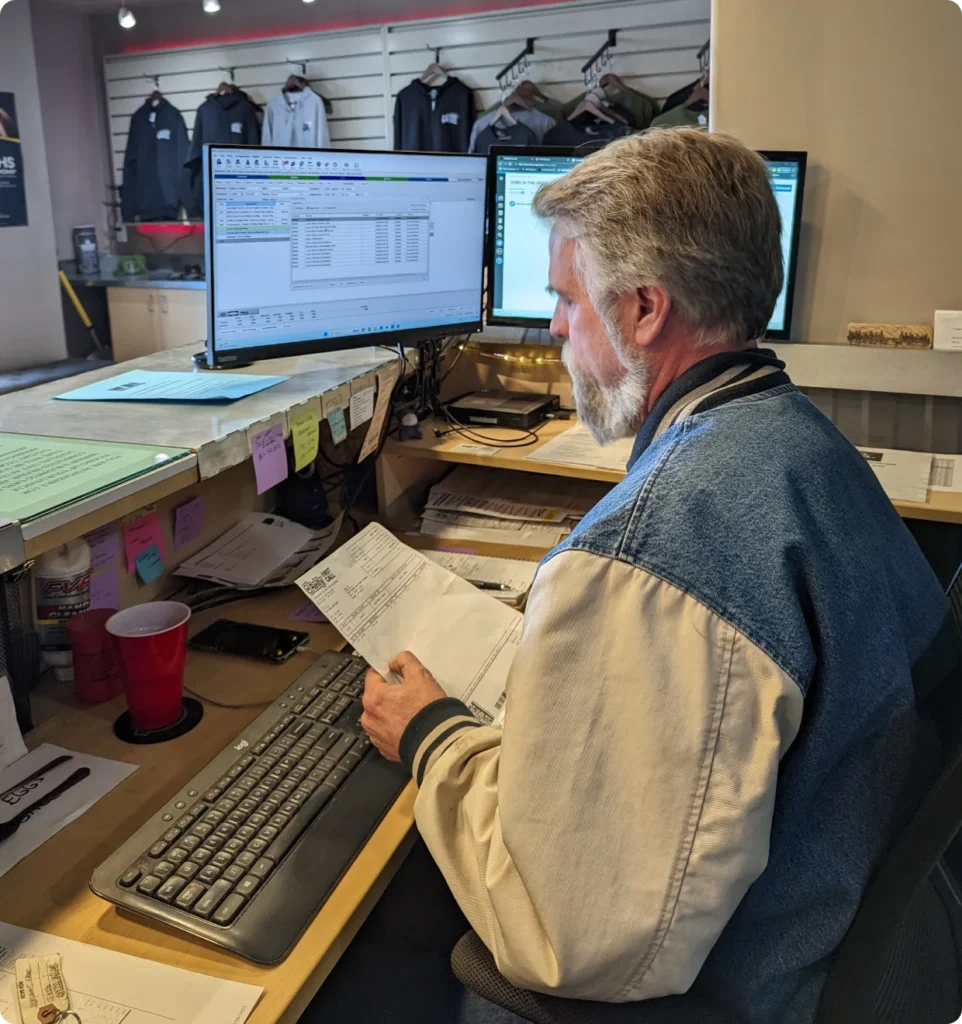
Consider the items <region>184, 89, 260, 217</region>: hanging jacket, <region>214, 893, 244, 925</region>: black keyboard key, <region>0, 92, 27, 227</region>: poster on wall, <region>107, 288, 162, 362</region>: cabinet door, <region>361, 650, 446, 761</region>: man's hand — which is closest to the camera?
<region>214, 893, 244, 925</region>: black keyboard key

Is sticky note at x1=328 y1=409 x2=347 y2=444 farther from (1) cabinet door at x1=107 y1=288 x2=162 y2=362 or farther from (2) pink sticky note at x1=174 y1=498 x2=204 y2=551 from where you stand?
(1) cabinet door at x1=107 y1=288 x2=162 y2=362

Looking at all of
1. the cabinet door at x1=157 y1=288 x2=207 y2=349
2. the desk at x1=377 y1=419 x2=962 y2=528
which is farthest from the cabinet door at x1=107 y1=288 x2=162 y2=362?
the desk at x1=377 y1=419 x2=962 y2=528

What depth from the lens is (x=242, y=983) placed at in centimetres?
74

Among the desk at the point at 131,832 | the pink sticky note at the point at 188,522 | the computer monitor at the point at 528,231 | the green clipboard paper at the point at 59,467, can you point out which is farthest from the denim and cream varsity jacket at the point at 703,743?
the computer monitor at the point at 528,231

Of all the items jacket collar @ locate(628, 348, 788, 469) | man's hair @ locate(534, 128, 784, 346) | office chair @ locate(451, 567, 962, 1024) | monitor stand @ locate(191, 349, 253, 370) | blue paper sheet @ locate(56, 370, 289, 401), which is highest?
man's hair @ locate(534, 128, 784, 346)

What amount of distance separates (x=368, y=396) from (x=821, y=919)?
1.04m

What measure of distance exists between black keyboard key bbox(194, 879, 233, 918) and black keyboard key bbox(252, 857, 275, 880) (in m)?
0.03

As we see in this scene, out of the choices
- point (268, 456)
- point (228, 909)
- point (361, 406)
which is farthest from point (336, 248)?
point (228, 909)

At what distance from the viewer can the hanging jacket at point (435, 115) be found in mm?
5105

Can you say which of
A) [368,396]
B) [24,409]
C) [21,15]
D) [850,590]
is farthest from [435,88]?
[850,590]

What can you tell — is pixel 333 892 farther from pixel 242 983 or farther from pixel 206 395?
pixel 206 395

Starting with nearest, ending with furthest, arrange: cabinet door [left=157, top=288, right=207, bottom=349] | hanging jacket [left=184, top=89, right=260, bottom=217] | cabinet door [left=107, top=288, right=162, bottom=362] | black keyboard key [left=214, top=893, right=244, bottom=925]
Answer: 1. black keyboard key [left=214, top=893, right=244, bottom=925]
2. cabinet door [left=157, top=288, right=207, bottom=349]
3. cabinet door [left=107, top=288, right=162, bottom=362]
4. hanging jacket [left=184, top=89, right=260, bottom=217]

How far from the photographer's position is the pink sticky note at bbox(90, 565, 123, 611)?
4.12 feet

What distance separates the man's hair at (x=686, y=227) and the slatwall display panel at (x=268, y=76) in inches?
186
